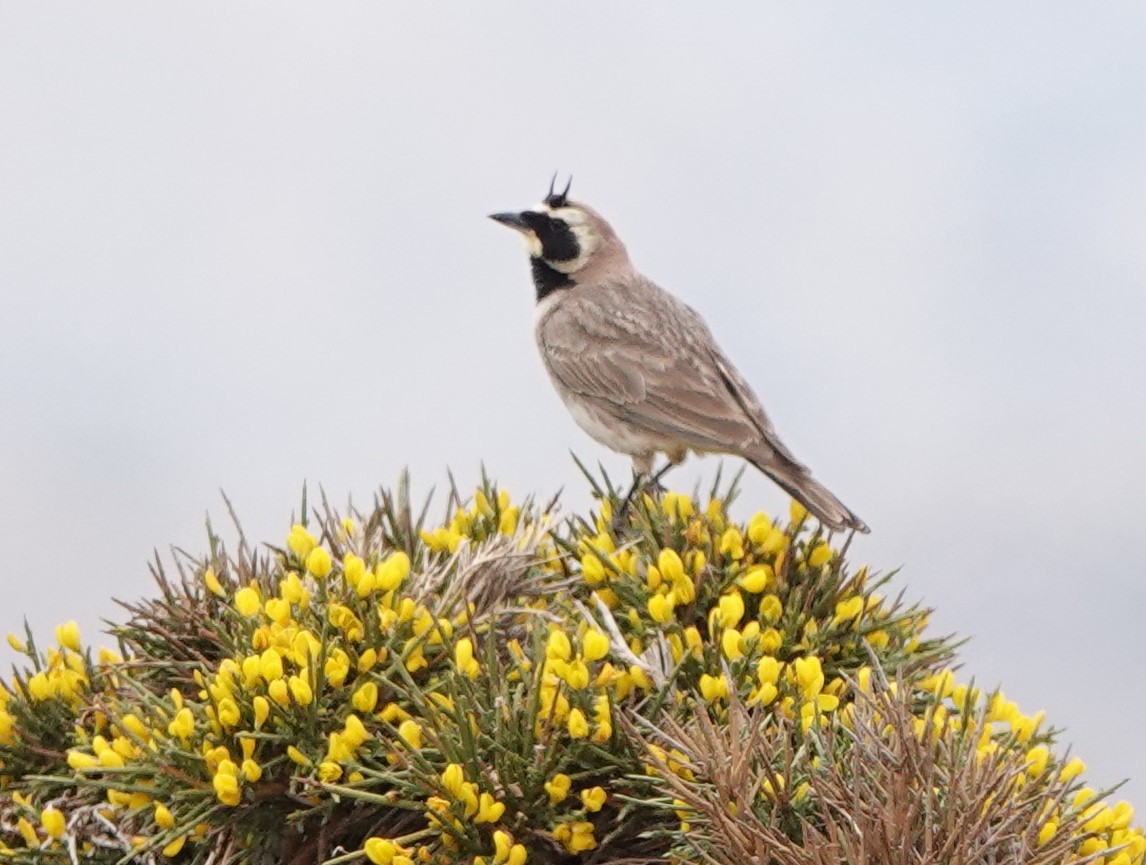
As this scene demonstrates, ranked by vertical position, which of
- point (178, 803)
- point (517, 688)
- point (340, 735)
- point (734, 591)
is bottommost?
point (178, 803)

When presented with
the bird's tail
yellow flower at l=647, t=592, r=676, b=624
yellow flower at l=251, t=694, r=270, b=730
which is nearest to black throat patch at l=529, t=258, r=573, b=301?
the bird's tail

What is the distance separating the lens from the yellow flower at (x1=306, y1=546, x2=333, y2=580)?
5043mm

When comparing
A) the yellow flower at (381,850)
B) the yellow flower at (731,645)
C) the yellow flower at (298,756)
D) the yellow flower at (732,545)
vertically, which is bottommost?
the yellow flower at (381,850)

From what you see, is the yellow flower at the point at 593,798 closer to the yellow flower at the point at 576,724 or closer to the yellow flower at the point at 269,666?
the yellow flower at the point at 576,724

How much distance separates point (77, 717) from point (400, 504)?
139 centimetres

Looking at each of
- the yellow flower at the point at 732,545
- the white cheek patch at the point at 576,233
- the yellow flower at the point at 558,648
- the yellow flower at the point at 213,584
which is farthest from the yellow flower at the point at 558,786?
the white cheek patch at the point at 576,233

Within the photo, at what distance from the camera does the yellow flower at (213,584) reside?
545 cm

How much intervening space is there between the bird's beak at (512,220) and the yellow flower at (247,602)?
6.21 meters

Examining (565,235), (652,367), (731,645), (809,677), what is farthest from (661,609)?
(565,235)

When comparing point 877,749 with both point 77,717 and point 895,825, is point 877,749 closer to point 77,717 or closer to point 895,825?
point 895,825

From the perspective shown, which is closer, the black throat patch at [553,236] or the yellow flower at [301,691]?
the yellow flower at [301,691]

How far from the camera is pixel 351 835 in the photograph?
4.73m

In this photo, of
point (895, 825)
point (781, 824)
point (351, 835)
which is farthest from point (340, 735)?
point (895, 825)

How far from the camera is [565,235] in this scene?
1103cm
